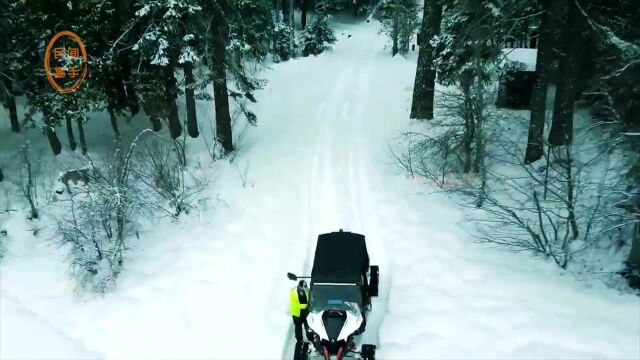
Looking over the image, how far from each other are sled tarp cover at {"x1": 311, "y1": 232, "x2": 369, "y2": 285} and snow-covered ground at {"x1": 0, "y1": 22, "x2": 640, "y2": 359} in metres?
1.37

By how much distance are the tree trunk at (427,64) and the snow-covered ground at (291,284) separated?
2.80 m

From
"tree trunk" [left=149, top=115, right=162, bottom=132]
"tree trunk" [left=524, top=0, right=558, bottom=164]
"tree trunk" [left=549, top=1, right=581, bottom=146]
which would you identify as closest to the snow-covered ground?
"tree trunk" [left=524, top=0, right=558, bottom=164]

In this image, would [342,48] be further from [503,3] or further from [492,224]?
[492,224]

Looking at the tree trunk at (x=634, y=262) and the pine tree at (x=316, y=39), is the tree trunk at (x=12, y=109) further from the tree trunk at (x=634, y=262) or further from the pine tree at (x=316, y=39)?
the pine tree at (x=316, y=39)

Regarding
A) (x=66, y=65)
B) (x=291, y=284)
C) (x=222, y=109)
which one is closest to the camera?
(x=291, y=284)

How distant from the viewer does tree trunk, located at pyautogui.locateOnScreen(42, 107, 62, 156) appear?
1862cm

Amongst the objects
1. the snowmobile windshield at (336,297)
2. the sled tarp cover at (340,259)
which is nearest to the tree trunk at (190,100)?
the sled tarp cover at (340,259)

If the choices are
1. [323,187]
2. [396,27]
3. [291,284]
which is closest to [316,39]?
[396,27]

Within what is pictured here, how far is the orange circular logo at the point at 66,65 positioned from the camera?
17891 millimetres

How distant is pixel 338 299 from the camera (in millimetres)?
9562

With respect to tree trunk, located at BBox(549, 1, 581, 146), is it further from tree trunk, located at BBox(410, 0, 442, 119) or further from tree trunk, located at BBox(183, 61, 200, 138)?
tree trunk, located at BBox(183, 61, 200, 138)

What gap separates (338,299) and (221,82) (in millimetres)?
11421

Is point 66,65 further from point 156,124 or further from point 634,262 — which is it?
point 634,262

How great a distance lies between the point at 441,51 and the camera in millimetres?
18766
